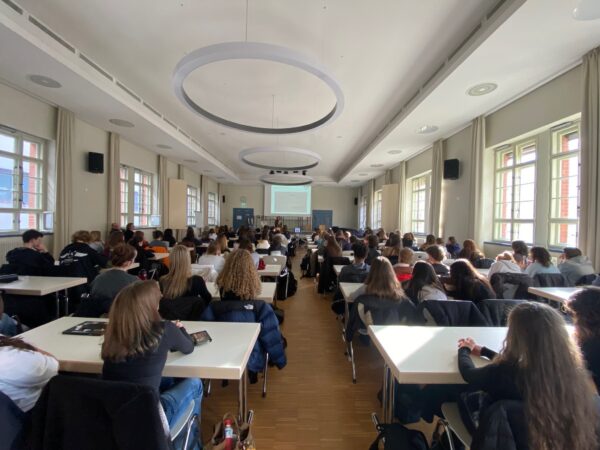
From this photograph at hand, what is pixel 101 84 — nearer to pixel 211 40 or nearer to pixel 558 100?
pixel 211 40

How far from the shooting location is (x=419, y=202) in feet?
36.4

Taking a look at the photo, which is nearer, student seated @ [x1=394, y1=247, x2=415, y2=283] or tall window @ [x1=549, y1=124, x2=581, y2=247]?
student seated @ [x1=394, y1=247, x2=415, y2=283]

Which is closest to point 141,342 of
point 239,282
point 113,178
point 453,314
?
point 239,282

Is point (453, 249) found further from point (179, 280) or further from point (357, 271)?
point (179, 280)

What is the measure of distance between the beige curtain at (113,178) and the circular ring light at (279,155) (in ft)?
11.1

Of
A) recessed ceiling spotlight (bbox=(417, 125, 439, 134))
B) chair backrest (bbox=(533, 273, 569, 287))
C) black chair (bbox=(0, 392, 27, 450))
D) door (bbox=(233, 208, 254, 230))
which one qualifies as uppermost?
recessed ceiling spotlight (bbox=(417, 125, 439, 134))

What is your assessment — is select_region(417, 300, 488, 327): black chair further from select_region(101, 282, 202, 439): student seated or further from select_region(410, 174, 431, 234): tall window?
select_region(410, 174, 431, 234): tall window

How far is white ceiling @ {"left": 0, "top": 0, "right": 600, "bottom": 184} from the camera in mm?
3650

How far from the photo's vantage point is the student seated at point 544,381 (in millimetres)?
1035

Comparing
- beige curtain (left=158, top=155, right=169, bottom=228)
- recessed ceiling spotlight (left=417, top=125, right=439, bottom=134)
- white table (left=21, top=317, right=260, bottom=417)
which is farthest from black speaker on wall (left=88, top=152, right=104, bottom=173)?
recessed ceiling spotlight (left=417, top=125, right=439, bottom=134)

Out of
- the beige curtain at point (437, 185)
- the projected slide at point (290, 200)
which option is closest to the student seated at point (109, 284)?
the beige curtain at point (437, 185)

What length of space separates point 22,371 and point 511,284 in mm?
4253

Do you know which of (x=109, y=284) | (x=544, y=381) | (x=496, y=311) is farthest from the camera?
(x=109, y=284)

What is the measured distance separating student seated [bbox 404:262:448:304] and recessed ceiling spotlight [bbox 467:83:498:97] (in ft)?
13.3
